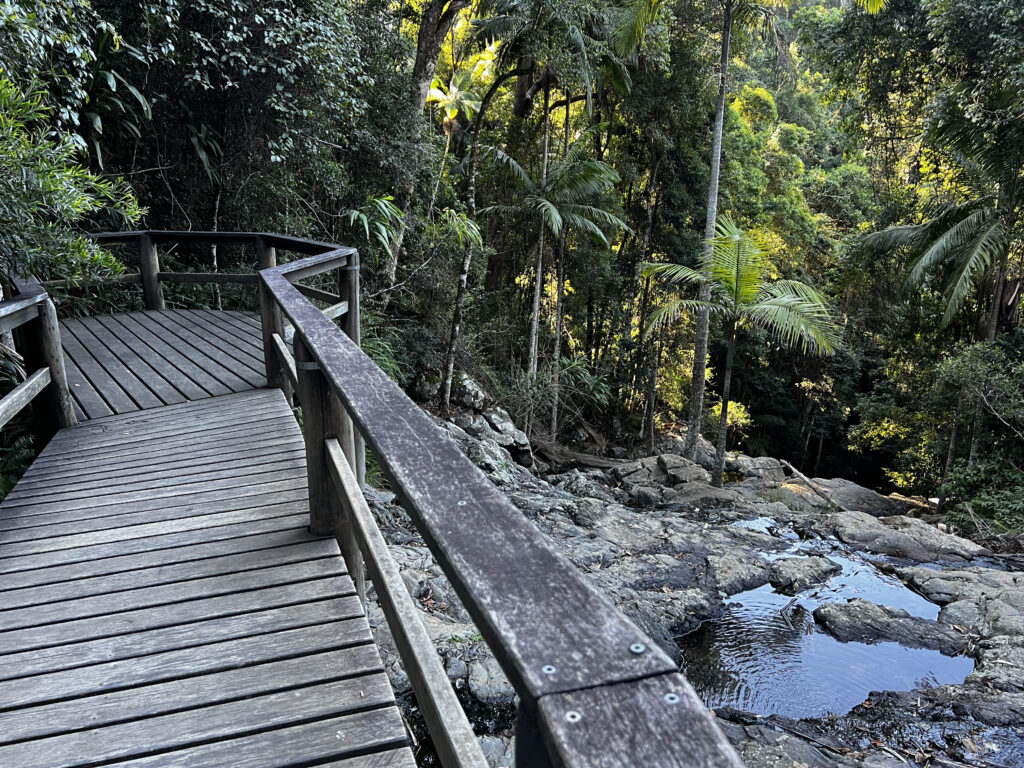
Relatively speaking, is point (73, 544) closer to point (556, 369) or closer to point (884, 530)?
point (884, 530)

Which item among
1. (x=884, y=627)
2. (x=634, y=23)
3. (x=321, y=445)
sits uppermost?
(x=634, y=23)

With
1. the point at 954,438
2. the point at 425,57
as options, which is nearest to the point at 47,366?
the point at 425,57

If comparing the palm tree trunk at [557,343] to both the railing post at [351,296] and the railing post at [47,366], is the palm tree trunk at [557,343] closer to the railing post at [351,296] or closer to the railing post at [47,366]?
the railing post at [351,296]

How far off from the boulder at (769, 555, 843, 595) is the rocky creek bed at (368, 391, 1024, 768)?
2 centimetres

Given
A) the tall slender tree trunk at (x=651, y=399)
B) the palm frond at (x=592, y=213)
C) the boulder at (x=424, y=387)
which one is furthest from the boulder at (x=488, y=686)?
the tall slender tree trunk at (x=651, y=399)

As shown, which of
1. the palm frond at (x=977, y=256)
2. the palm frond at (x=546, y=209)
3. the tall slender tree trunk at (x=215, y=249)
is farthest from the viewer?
the palm frond at (x=546, y=209)

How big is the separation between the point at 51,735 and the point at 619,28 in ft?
45.7

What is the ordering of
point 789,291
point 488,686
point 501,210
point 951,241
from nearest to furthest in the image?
1. point 488,686
2. point 789,291
3. point 951,241
4. point 501,210

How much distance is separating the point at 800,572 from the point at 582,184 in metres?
10.2

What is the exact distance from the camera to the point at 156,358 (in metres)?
5.29

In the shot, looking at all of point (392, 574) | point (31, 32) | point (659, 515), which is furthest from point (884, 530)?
point (31, 32)

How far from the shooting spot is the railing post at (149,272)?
644 centimetres

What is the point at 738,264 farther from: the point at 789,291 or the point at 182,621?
the point at 182,621

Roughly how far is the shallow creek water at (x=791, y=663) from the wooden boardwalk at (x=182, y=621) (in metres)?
3.72
